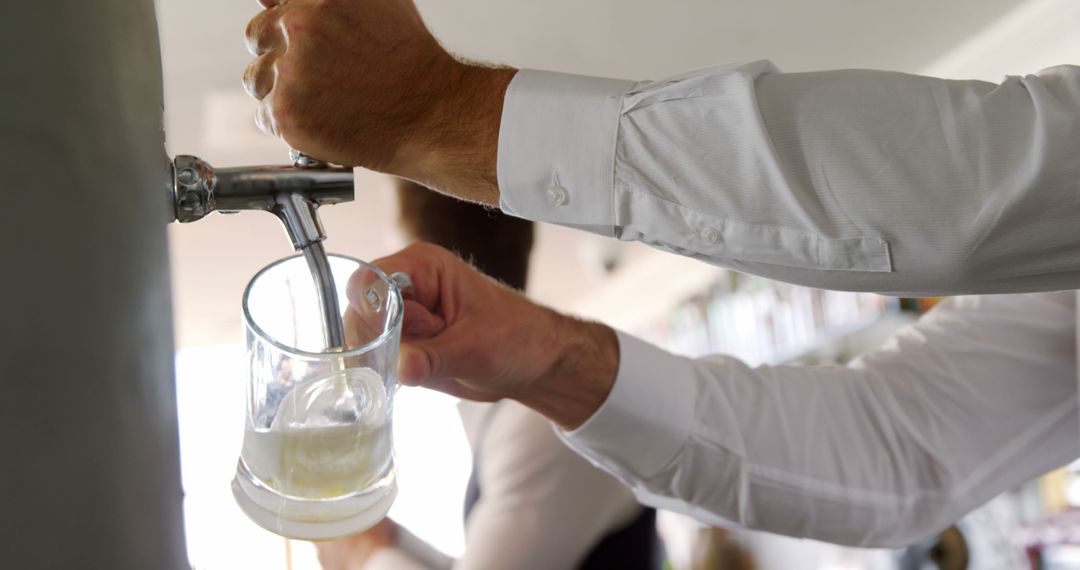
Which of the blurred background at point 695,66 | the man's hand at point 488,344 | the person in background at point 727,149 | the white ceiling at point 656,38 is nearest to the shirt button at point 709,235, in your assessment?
the person in background at point 727,149

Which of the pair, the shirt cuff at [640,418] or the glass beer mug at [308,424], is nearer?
the glass beer mug at [308,424]

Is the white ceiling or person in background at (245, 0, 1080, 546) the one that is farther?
the white ceiling

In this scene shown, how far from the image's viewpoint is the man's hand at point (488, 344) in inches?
29.9

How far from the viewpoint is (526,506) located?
1233 millimetres

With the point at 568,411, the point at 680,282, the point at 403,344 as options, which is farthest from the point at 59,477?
the point at 680,282

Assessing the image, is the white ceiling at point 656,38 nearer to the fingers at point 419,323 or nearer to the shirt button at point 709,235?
the fingers at point 419,323

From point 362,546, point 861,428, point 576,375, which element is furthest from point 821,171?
point 362,546

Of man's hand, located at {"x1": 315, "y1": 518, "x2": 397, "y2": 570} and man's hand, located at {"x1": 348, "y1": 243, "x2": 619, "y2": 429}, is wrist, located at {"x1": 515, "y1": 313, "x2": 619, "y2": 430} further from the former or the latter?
man's hand, located at {"x1": 315, "y1": 518, "x2": 397, "y2": 570}

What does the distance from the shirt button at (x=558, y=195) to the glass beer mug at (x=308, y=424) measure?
0.12 metres

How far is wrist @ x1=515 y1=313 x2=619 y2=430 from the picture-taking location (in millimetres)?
895

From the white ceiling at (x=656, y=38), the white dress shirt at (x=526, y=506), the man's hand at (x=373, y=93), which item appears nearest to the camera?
the man's hand at (x=373, y=93)

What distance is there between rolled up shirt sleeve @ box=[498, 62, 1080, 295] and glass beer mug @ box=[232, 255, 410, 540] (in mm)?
153

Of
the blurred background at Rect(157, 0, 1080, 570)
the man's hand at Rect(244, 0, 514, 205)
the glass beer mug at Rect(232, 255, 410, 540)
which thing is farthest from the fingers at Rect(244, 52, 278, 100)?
the blurred background at Rect(157, 0, 1080, 570)

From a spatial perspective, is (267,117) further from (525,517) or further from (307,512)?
(525,517)
